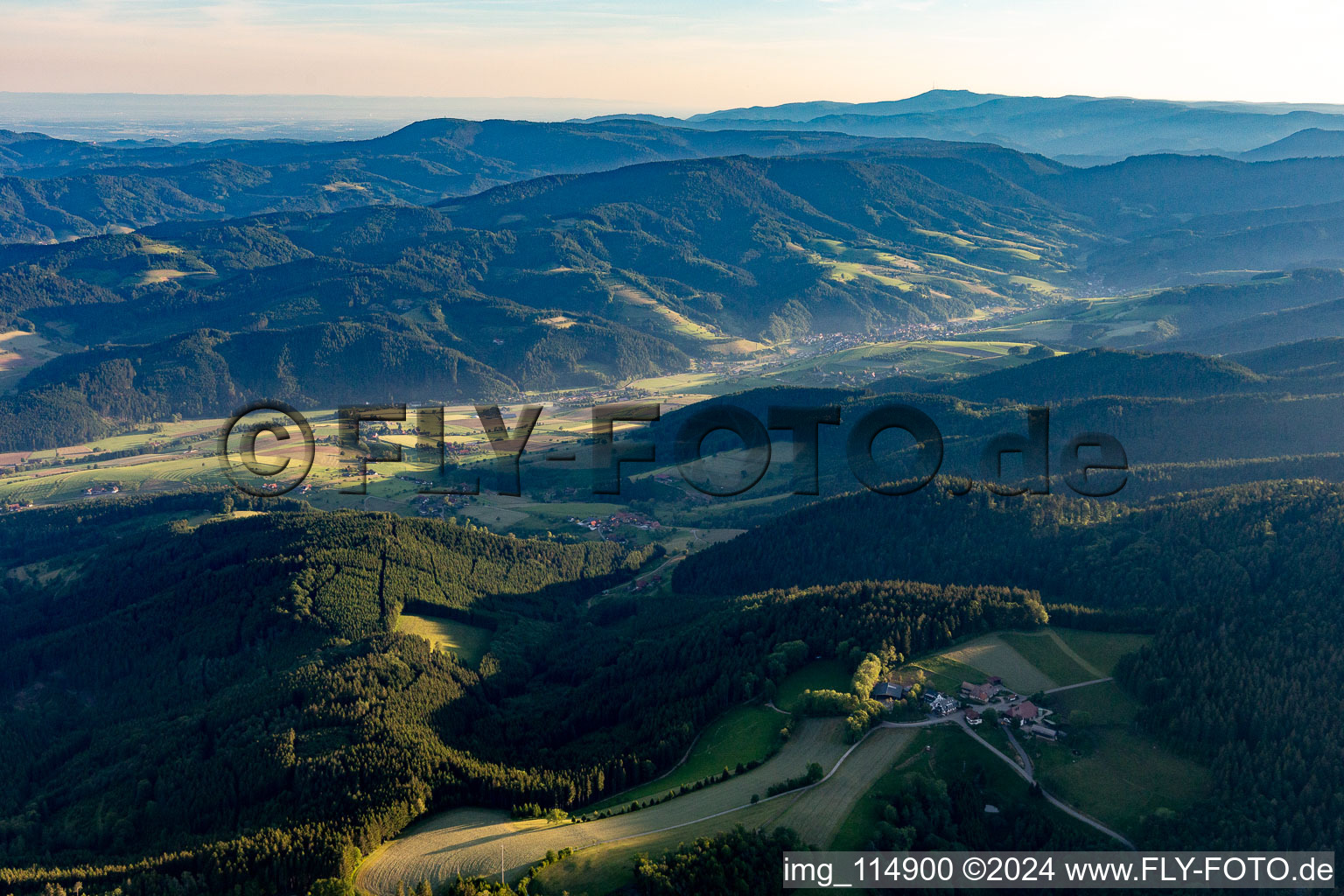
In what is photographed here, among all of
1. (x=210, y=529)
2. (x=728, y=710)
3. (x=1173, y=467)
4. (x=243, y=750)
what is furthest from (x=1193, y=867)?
(x=210, y=529)

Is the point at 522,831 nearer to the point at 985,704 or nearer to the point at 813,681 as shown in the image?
the point at 813,681

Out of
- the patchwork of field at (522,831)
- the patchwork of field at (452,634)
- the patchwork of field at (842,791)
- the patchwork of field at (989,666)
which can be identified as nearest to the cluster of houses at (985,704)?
the patchwork of field at (989,666)

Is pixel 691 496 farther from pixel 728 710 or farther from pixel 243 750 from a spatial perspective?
pixel 243 750

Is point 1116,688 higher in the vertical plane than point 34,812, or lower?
higher

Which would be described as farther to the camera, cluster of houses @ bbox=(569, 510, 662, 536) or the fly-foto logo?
cluster of houses @ bbox=(569, 510, 662, 536)

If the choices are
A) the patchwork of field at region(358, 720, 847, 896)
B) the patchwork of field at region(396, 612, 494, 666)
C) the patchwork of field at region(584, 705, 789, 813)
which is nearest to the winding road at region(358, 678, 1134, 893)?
the patchwork of field at region(358, 720, 847, 896)

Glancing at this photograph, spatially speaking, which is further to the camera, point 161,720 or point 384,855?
point 161,720

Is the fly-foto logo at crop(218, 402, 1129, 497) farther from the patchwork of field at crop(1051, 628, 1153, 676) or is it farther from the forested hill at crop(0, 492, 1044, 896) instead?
the patchwork of field at crop(1051, 628, 1153, 676)

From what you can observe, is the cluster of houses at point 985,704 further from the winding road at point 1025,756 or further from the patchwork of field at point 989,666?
the patchwork of field at point 989,666
